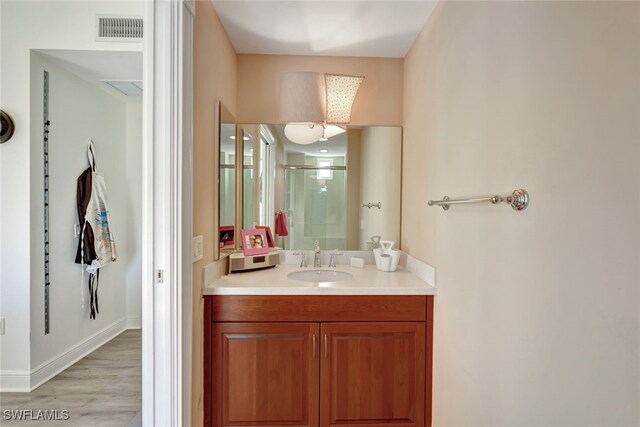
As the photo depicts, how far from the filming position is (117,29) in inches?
89.0

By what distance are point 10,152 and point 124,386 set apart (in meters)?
1.81

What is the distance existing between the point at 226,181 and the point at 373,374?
1.40m

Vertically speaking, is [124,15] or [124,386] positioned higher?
Result: [124,15]

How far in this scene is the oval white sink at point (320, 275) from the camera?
2.11m

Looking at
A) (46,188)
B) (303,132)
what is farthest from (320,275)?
(46,188)

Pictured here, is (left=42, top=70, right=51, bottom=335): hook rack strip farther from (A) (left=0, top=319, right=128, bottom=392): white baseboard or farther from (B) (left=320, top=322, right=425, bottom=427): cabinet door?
(B) (left=320, top=322, right=425, bottom=427): cabinet door

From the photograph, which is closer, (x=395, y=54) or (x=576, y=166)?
(x=576, y=166)

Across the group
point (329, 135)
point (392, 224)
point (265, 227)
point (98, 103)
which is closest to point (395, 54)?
point (329, 135)

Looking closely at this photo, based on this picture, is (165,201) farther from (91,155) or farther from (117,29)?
(91,155)

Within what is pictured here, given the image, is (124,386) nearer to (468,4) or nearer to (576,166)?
(576,166)

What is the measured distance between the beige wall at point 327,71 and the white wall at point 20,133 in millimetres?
823

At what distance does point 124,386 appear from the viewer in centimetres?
232

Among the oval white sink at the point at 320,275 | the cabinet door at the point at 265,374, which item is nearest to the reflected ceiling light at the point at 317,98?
the oval white sink at the point at 320,275

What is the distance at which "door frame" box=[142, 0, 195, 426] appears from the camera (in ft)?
4.45
